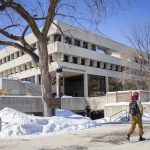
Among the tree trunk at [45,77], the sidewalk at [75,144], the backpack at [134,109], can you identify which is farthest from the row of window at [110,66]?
the backpack at [134,109]

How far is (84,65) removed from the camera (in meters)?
59.4

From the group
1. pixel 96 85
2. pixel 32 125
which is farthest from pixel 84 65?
pixel 32 125

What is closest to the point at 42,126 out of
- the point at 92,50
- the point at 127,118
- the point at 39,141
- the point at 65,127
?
the point at 65,127

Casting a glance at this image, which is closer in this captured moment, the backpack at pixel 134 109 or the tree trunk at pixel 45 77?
the backpack at pixel 134 109

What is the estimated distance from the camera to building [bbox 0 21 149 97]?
55.1 metres

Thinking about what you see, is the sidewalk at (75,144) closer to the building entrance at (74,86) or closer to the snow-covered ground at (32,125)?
the snow-covered ground at (32,125)

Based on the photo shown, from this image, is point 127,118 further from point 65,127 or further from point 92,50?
point 92,50

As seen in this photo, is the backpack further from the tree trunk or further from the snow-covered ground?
the tree trunk

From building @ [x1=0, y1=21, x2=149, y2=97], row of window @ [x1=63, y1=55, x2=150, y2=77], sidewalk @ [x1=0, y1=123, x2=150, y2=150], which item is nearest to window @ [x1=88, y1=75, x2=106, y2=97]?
building @ [x1=0, y1=21, x2=149, y2=97]

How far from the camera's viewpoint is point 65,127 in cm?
1730

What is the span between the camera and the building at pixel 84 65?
5506cm

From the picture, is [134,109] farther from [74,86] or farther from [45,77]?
[74,86]

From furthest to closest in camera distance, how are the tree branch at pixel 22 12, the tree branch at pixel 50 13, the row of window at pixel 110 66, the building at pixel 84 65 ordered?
the row of window at pixel 110 66, the building at pixel 84 65, the tree branch at pixel 50 13, the tree branch at pixel 22 12

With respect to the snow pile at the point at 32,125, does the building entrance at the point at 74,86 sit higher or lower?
higher
